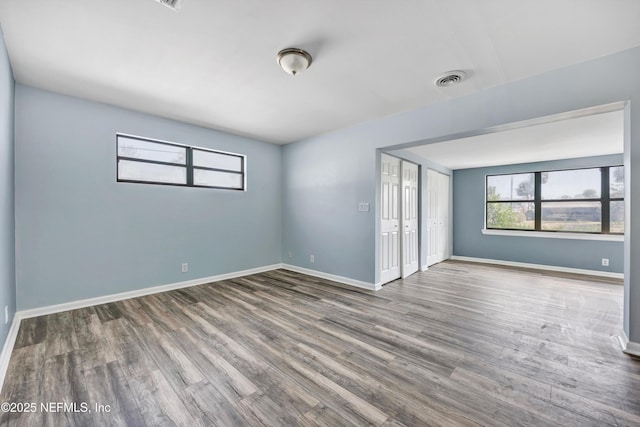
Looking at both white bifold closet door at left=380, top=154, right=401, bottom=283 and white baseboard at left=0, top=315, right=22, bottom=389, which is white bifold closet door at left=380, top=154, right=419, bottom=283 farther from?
white baseboard at left=0, top=315, right=22, bottom=389

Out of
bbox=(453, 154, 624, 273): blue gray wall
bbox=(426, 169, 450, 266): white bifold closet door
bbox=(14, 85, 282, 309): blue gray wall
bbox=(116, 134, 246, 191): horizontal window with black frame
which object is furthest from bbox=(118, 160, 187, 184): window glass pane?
bbox=(453, 154, 624, 273): blue gray wall

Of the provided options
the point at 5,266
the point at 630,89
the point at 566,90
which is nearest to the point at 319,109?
the point at 566,90

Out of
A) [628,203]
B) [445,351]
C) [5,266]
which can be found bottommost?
[445,351]

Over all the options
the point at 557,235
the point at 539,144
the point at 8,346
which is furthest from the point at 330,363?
the point at 557,235

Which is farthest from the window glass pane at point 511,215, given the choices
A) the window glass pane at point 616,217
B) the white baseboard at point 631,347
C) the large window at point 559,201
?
the white baseboard at point 631,347

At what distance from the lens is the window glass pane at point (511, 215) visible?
562 centimetres

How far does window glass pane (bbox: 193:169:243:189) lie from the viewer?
13.7ft

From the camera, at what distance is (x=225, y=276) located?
14.5 ft

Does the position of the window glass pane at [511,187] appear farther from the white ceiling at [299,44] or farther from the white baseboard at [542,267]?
the white ceiling at [299,44]

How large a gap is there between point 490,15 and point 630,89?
1476 mm

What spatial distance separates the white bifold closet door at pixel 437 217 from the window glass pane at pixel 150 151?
4.73 metres

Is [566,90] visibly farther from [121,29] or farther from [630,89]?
[121,29]

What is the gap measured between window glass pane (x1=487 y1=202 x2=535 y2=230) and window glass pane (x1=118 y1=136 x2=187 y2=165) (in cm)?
664

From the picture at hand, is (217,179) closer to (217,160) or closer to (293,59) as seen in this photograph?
(217,160)
